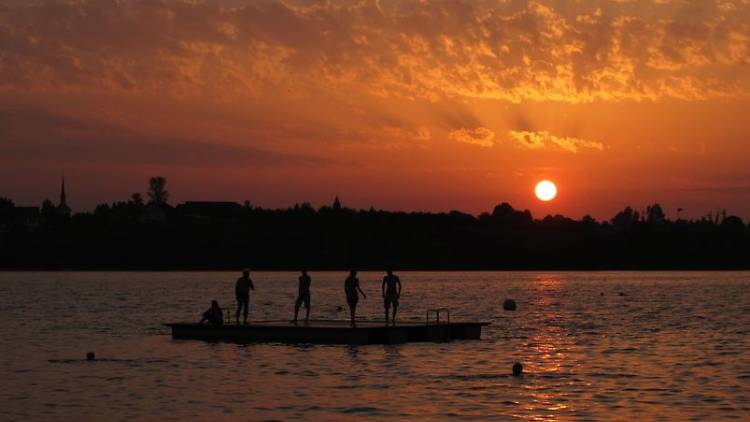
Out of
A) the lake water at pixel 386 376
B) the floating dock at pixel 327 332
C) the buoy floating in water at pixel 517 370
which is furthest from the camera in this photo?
the floating dock at pixel 327 332

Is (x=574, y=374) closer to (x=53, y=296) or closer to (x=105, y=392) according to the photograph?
(x=105, y=392)

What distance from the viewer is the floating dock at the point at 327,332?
46375 mm

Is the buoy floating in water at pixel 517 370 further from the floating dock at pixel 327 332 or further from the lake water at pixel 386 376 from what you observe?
the floating dock at pixel 327 332

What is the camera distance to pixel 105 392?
34406 millimetres

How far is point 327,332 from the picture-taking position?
4634 centimetres

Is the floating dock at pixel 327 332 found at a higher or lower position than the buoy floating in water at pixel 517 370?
higher

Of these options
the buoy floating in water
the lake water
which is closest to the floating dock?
the lake water

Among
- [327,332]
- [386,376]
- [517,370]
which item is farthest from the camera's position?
[327,332]

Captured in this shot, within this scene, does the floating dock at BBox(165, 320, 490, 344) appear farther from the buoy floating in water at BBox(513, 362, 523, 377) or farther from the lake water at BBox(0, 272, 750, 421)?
the buoy floating in water at BBox(513, 362, 523, 377)

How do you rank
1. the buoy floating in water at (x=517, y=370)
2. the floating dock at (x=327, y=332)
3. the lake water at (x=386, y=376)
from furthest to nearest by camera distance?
the floating dock at (x=327, y=332)
the buoy floating in water at (x=517, y=370)
the lake water at (x=386, y=376)

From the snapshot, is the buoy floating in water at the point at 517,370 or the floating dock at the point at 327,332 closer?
the buoy floating in water at the point at 517,370

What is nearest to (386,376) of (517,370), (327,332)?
(517,370)

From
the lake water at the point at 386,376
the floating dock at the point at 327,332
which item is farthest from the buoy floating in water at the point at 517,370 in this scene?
the floating dock at the point at 327,332

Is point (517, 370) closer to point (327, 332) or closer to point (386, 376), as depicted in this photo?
point (386, 376)
